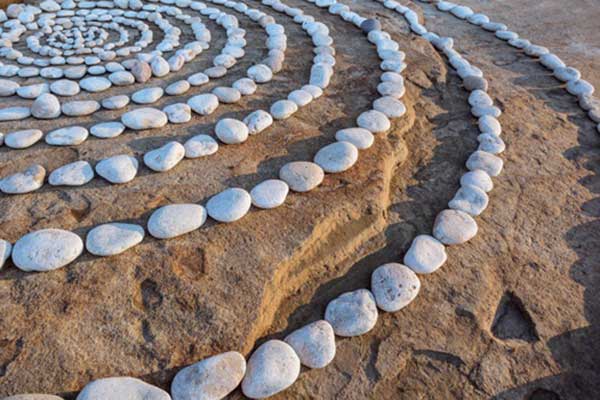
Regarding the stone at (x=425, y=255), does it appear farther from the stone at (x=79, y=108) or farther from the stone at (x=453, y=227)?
the stone at (x=79, y=108)

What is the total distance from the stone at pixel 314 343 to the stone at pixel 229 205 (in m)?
0.48

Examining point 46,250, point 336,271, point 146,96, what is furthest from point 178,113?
point 336,271

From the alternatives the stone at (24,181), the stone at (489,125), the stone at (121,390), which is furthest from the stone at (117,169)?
the stone at (489,125)

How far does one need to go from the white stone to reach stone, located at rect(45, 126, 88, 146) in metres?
0.46

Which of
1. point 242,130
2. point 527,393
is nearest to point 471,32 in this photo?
point 242,130

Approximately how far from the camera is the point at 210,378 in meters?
1.29

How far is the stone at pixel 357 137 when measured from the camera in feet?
6.84

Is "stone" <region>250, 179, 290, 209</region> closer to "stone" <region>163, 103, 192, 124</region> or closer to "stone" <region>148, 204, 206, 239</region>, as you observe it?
"stone" <region>148, 204, 206, 239</region>

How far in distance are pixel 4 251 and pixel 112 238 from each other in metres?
0.32

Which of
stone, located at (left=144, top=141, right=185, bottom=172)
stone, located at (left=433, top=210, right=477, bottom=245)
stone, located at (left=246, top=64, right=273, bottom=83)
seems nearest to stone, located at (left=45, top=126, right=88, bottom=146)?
stone, located at (left=144, top=141, right=185, bottom=172)

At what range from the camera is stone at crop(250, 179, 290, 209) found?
69.7 inches

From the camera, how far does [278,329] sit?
59.0 inches

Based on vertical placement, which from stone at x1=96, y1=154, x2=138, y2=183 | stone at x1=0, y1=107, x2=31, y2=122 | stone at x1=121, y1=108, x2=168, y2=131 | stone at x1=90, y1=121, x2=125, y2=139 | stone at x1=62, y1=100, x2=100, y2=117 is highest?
stone at x1=96, y1=154, x2=138, y2=183

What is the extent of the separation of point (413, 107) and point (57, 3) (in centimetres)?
292
